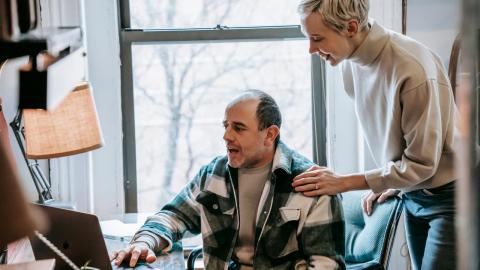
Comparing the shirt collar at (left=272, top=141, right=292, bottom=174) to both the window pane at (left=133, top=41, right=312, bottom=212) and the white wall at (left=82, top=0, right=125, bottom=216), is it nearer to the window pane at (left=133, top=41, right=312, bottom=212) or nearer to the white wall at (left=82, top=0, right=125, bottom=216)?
the window pane at (left=133, top=41, right=312, bottom=212)

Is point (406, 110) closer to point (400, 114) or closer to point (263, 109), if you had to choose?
point (400, 114)

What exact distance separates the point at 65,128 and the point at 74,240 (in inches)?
24.0

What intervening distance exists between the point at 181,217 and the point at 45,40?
4.70 ft

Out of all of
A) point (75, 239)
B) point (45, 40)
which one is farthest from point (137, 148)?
point (45, 40)

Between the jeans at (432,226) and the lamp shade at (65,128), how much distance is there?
1.13 m

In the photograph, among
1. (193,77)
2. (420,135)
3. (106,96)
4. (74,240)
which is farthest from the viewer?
(193,77)

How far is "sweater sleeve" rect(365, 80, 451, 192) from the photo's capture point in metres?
2.24

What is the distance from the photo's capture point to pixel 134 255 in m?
2.15

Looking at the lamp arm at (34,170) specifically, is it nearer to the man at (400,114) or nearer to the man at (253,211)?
the man at (253,211)

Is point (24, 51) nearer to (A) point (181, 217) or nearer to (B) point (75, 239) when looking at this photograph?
(B) point (75, 239)

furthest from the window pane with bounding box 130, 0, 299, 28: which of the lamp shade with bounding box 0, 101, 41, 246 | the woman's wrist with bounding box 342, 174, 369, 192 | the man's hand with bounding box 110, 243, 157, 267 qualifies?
the lamp shade with bounding box 0, 101, 41, 246

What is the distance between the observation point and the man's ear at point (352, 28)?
2312 millimetres

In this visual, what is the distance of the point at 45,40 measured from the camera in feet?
3.80

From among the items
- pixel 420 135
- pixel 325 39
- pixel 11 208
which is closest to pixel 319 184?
pixel 420 135
